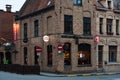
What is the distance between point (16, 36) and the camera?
49.3 m

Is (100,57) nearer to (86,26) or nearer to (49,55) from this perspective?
(86,26)

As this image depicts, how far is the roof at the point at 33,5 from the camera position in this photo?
41.3 m

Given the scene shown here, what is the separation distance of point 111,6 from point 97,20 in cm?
319

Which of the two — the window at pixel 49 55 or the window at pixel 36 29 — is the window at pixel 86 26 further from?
the window at pixel 36 29

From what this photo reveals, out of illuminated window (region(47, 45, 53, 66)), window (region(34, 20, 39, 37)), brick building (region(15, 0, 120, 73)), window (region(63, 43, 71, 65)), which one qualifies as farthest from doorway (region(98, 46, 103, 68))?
window (region(34, 20, 39, 37))

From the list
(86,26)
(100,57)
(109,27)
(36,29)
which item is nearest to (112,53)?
(100,57)

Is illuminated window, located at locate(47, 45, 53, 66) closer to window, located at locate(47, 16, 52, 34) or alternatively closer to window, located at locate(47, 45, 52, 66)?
window, located at locate(47, 45, 52, 66)

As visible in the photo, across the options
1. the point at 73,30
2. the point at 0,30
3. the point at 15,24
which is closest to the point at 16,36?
the point at 15,24

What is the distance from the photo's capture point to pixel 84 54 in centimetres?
4003

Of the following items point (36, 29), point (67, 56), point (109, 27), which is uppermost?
point (109, 27)

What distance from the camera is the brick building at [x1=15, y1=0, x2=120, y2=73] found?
38.2 metres

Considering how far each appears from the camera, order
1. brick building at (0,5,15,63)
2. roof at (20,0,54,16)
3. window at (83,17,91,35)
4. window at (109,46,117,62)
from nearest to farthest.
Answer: window at (83,17,91,35)
roof at (20,0,54,16)
window at (109,46,117,62)
brick building at (0,5,15,63)

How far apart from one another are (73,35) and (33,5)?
953 centimetres

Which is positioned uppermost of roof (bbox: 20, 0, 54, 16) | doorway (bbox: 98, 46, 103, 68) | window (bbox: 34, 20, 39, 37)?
roof (bbox: 20, 0, 54, 16)
